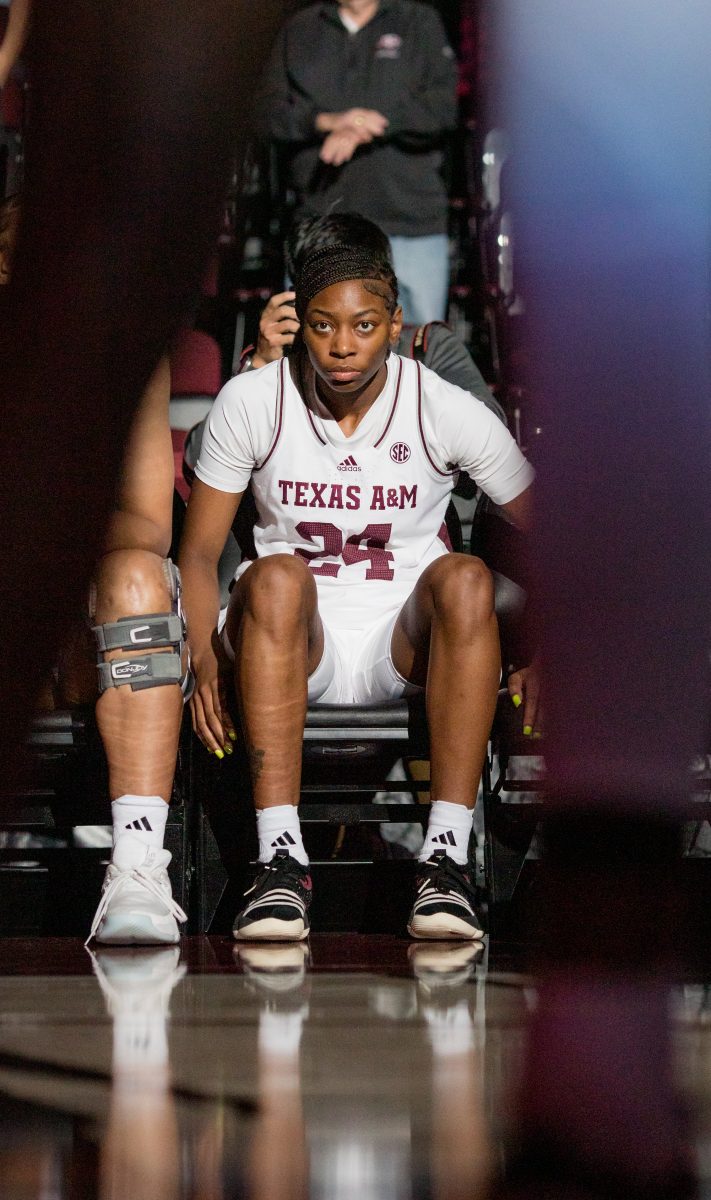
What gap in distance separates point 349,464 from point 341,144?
1.95m

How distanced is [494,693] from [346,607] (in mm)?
418

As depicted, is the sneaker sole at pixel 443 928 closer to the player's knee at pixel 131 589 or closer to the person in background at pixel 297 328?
the player's knee at pixel 131 589

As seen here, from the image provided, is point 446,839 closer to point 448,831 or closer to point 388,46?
point 448,831

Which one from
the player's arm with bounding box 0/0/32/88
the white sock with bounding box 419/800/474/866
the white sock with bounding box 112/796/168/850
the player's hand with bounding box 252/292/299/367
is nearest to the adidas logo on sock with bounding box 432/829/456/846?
the white sock with bounding box 419/800/474/866

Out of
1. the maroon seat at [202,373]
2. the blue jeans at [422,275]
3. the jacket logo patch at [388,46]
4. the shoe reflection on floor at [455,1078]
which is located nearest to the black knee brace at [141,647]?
the shoe reflection on floor at [455,1078]

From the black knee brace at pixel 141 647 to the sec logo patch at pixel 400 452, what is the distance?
23.4 inches

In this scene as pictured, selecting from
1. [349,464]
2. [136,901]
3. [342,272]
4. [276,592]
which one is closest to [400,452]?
[349,464]

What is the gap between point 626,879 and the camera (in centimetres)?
Answer: 57

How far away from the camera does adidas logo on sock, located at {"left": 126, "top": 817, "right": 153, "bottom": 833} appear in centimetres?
246

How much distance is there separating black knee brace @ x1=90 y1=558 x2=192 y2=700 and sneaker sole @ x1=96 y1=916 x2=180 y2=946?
410 mm

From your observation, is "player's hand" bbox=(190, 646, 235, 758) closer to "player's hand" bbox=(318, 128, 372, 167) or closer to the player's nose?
the player's nose

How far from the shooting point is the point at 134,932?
2318 millimetres

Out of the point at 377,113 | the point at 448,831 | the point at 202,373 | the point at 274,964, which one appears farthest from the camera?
the point at 377,113

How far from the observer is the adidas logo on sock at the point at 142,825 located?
8.07 ft
